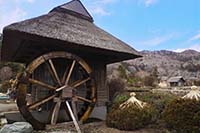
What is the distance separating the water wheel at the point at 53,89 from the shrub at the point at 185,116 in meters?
2.84

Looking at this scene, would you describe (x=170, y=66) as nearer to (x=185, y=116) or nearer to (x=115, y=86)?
(x=115, y=86)

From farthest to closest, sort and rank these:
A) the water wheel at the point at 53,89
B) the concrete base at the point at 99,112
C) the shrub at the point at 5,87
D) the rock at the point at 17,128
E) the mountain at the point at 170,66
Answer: the mountain at the point at 170,66, the shrub at the point at 5,87, the concrete base at the point at 99,112, the water wheel at the point at 53,89, the rock at the point at 17,128

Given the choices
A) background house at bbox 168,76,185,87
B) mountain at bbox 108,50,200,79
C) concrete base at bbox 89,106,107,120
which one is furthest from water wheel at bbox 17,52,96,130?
mountain at bbox 108,50,200,79

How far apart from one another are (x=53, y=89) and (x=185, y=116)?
157 inches

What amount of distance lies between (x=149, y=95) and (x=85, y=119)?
3232mm

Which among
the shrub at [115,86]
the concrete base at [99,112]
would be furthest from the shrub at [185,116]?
the shrub at [115,86]

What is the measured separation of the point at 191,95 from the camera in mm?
5891

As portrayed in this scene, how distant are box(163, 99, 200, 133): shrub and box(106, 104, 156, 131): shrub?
0.97m

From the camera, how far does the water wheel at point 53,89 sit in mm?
6297

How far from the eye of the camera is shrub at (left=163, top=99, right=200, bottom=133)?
5383mm

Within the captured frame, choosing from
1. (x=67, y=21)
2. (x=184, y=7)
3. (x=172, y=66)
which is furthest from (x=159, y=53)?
(x=67, y=21)

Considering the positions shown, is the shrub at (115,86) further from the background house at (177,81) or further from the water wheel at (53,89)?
the background house at (177,81)

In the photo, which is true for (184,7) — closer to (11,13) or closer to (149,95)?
(149,95)

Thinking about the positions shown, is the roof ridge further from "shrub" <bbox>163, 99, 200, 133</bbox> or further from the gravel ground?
"shrub" <bbox>163, 99, 200, 133</bbox>
